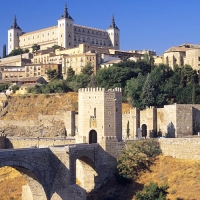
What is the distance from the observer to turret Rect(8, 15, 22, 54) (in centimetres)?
10981

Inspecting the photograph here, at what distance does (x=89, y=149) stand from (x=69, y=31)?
6753 centimetres

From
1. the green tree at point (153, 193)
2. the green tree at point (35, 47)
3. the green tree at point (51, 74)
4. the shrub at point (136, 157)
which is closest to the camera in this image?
the green tree at point (153, 193)

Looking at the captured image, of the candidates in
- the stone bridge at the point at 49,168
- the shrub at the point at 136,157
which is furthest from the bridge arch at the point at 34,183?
the shrub at the point at 136,157

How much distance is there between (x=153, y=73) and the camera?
5634cm

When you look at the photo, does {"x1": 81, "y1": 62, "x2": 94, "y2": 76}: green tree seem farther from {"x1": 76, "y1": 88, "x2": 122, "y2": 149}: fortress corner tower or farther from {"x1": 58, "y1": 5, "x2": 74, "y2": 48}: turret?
{"x1": 76, "y1": 88, "x2": 122, "y2": 149}: fortress corner tower

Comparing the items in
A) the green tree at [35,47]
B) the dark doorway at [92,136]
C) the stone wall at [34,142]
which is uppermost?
the green tree at [35,47]

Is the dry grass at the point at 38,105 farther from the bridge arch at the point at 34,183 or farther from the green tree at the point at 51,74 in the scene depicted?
the bridge arch at the point at 34,183

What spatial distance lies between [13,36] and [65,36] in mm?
19684

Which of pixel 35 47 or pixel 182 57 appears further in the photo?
pixel 35 47

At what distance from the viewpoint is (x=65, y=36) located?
95.2 meters

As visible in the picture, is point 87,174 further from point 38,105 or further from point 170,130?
point 38,105

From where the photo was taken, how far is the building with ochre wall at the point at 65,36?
3775 inches

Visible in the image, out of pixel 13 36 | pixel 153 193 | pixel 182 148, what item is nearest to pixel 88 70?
pixel 182 148

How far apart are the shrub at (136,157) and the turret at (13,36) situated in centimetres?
8096
